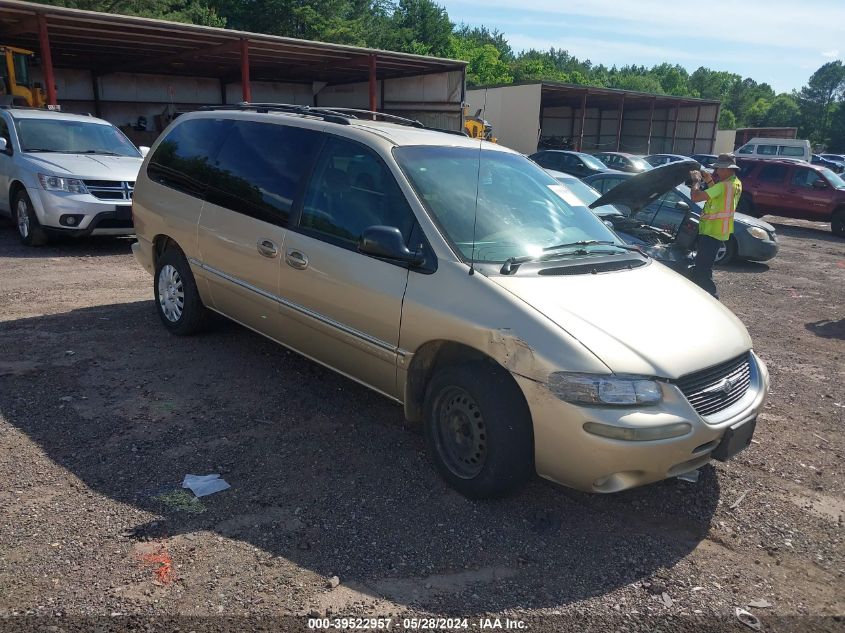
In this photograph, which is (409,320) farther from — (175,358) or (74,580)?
(175,358)

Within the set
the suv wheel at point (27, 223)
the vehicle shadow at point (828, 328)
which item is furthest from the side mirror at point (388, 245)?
the suv wheel at point (27, 223)

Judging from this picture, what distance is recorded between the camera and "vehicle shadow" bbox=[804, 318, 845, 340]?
7.51 metres

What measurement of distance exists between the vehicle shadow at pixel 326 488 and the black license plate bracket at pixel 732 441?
0.42m

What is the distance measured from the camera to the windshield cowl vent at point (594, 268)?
3.69 metres

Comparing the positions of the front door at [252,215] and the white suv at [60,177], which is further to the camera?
the white suv at [60,177]

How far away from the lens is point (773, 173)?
17.4m

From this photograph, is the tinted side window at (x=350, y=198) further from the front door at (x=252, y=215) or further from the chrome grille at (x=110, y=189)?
the chrome grille at (x=110, y=189)

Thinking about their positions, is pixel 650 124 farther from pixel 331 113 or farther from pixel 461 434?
pixel 461 434

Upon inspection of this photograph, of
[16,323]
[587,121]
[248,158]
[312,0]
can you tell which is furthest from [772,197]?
[312,0]

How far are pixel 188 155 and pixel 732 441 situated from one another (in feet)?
15.1

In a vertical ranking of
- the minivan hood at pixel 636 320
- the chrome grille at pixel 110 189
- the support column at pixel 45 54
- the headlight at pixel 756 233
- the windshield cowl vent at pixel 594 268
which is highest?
A: the support column at pixel 45 54

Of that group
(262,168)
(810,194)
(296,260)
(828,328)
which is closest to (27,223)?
(262,168)

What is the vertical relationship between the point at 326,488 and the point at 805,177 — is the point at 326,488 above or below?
below

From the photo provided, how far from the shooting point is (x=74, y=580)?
9.37ft
